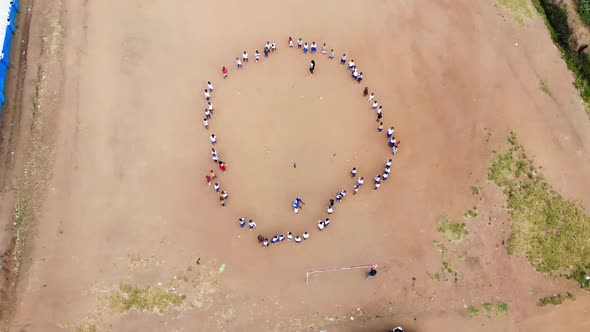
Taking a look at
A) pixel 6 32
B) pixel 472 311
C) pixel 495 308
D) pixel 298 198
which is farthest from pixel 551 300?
pixel 6 32

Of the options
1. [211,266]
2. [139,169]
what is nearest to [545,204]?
[211,266]

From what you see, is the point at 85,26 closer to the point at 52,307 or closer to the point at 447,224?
the point at 52,307

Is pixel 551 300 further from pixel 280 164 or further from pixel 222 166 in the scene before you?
pixel 222 166

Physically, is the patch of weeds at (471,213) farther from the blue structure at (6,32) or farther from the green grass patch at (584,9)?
the blue structure at (6,32)

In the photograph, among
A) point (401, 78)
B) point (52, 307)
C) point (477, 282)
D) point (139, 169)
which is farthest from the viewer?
point (401, 78)

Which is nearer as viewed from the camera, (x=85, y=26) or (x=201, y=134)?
(x=201, y=134)
